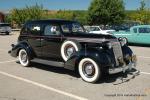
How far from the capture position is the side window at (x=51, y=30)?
909 cm

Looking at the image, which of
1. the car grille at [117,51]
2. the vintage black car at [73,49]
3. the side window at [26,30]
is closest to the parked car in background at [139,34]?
the vintage black car at [73,49]

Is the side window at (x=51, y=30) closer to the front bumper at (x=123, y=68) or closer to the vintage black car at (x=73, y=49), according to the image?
the vintage black car at (x=73, y=49)

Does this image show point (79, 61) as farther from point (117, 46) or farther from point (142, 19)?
point (142, 19)

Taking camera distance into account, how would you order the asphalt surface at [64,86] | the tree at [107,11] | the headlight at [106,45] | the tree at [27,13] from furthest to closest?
1. the tree at [27,13]
2. the tree at [107,11]
3. the headlight at [106,45]
4. the asphalt surface at [64,86]

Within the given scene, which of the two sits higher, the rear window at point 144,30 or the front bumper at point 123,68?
the rear window at point 144,30

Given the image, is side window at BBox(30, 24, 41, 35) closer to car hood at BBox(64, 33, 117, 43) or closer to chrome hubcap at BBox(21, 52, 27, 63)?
chrome hubcap at BBox(21, 52, 27, 63)

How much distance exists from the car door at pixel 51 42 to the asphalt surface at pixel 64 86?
1.91 ft

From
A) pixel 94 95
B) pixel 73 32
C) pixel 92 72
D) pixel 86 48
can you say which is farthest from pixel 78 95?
pixel 73 32

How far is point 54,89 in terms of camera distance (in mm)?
7152

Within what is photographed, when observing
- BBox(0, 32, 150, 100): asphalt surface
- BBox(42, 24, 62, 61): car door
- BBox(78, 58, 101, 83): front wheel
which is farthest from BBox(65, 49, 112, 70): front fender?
BBox(42, 24, 62, 61): car door

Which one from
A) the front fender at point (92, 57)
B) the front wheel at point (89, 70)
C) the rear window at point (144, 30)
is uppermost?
the rear window at point (144, 30)

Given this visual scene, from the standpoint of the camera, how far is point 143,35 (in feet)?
59.0

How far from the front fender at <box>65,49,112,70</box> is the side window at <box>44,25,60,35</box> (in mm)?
1319

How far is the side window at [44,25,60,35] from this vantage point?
9086 millimetres
